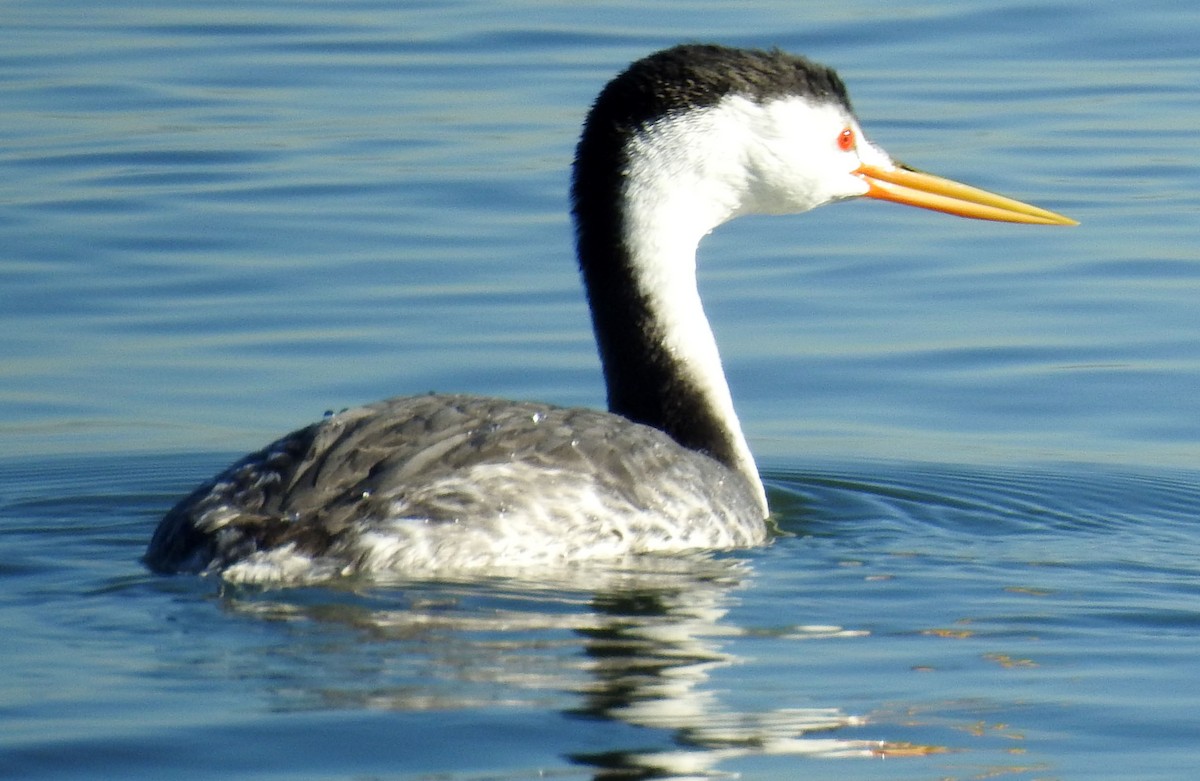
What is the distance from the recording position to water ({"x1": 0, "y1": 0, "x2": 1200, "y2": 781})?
20.8 ft

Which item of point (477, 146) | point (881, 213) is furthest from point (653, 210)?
point (477, 146)

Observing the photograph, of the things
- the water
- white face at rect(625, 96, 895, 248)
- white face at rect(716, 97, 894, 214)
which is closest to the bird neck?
white face at rect(625, 96, 895, 248)

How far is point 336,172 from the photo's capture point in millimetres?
15594

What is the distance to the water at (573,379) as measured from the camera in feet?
20.8

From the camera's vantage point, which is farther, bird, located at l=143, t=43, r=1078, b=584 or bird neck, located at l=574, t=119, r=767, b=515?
bird neck, located at l=574, t=119, r=767, b=515

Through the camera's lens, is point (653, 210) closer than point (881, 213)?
Yes

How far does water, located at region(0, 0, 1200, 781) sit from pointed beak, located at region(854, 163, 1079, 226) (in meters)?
1.02

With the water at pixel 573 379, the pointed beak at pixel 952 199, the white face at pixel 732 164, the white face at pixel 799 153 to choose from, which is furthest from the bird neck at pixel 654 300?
the pointed beak at pixel 952 199

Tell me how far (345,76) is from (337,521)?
11.2 meters

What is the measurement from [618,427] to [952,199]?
96.7 inches

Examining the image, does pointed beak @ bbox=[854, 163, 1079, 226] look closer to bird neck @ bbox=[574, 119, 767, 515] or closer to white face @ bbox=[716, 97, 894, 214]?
white face @ bbox=[716, 97, 894, 214]

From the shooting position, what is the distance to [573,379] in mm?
11430

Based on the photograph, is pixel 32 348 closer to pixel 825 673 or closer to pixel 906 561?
pixel 906 561

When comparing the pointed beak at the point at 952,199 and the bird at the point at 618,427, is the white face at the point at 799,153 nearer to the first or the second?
the bird at the point at 618,427
